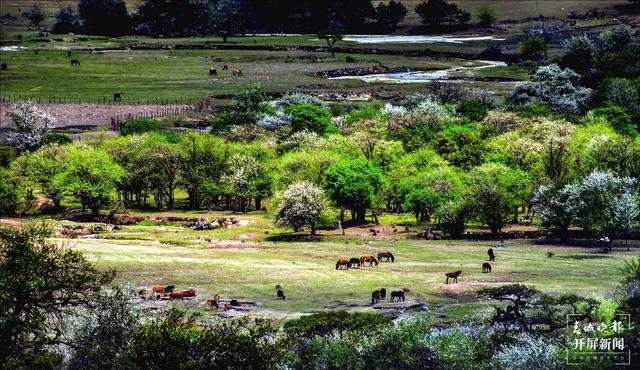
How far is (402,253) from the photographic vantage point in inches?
3378

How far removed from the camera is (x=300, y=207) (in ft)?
324

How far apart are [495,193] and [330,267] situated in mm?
28049

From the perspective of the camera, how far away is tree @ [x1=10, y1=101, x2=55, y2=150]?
148 meters

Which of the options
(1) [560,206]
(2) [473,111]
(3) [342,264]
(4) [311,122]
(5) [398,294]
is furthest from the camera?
(2) [473,111]

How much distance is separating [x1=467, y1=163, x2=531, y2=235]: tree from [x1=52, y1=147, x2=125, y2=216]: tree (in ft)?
160

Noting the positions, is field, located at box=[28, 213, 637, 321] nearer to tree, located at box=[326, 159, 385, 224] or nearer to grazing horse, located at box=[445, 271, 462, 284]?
grazing horse, located at box=[445, 271, 462, 284]

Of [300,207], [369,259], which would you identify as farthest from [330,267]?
[300,207]

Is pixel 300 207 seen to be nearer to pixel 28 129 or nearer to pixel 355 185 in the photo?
pixel 355 185

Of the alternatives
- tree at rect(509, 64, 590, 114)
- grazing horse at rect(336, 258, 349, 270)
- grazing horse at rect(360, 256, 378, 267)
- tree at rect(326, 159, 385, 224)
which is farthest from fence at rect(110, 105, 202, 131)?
grazing horse at rect(360, 256, 378, 267)

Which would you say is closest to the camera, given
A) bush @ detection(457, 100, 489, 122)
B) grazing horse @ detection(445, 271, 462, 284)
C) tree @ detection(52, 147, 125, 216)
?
grazing horse @ detection(445, 271, 462, 284)

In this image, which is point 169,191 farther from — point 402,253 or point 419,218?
point 402,253

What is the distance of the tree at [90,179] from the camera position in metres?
115

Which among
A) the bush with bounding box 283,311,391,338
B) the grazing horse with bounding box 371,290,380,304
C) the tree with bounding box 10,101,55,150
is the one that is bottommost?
the grazing horse with bounding box 371,290,380,304

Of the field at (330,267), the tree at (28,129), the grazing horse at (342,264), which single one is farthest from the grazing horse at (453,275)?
the tree at (28,129)
